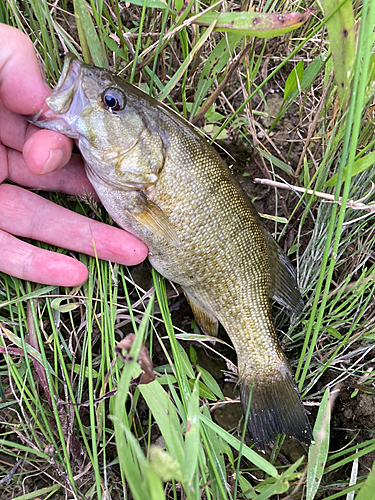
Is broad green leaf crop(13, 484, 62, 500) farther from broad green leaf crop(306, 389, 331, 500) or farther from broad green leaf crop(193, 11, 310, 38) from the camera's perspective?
broad green leaf crop(193, 11, 310, 38)

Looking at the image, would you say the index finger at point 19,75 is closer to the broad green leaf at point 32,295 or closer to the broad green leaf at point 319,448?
the broad green leaf at point 32,295

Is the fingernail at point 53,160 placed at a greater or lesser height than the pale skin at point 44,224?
greater

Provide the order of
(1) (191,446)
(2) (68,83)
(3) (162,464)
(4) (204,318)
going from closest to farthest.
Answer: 1. (3) (162,464)
2. (1) (191,446)
3. (2) (68,83)
4. (4) (204,318)

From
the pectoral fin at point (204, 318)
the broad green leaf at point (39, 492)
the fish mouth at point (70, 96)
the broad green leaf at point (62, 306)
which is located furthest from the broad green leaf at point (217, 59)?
the broad green leaf at point (39, 492)

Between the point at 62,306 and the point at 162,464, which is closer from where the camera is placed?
the point at 162,464

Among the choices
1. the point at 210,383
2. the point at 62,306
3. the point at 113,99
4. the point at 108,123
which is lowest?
the point at 210,383

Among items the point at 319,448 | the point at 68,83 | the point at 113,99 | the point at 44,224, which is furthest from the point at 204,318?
the point at 68,83

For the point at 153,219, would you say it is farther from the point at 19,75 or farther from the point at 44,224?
the point at 19,75
